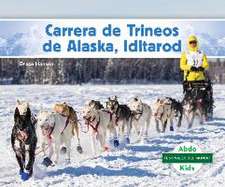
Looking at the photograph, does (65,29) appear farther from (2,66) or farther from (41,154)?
(41,154)

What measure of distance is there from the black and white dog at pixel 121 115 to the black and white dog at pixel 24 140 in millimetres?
717

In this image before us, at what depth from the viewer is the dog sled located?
18.9 ft

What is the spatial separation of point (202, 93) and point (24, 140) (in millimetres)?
1634

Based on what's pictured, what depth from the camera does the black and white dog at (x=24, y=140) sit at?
5488 mm

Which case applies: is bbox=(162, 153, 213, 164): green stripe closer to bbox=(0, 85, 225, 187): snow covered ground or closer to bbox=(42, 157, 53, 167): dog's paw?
bbox=(0, 85, 225, 187): snow covered ground

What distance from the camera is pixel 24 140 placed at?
18.1 ft

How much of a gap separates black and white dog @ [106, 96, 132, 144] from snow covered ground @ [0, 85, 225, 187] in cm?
6

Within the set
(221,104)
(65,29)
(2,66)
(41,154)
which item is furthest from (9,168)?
(221,104)

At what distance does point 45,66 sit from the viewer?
5.62m

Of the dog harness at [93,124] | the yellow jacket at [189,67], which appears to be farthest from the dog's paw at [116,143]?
the yellow jacket at [189,67]

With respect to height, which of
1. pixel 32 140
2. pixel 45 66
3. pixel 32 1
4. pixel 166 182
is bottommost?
pixel 166 182

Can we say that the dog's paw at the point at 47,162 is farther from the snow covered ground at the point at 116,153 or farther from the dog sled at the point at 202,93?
the dog sled at the point at 202,93

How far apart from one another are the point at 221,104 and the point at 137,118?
751 mm

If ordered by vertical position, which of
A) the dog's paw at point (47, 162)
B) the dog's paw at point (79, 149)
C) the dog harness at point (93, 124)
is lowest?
the dog's paw at point (47, 162)
